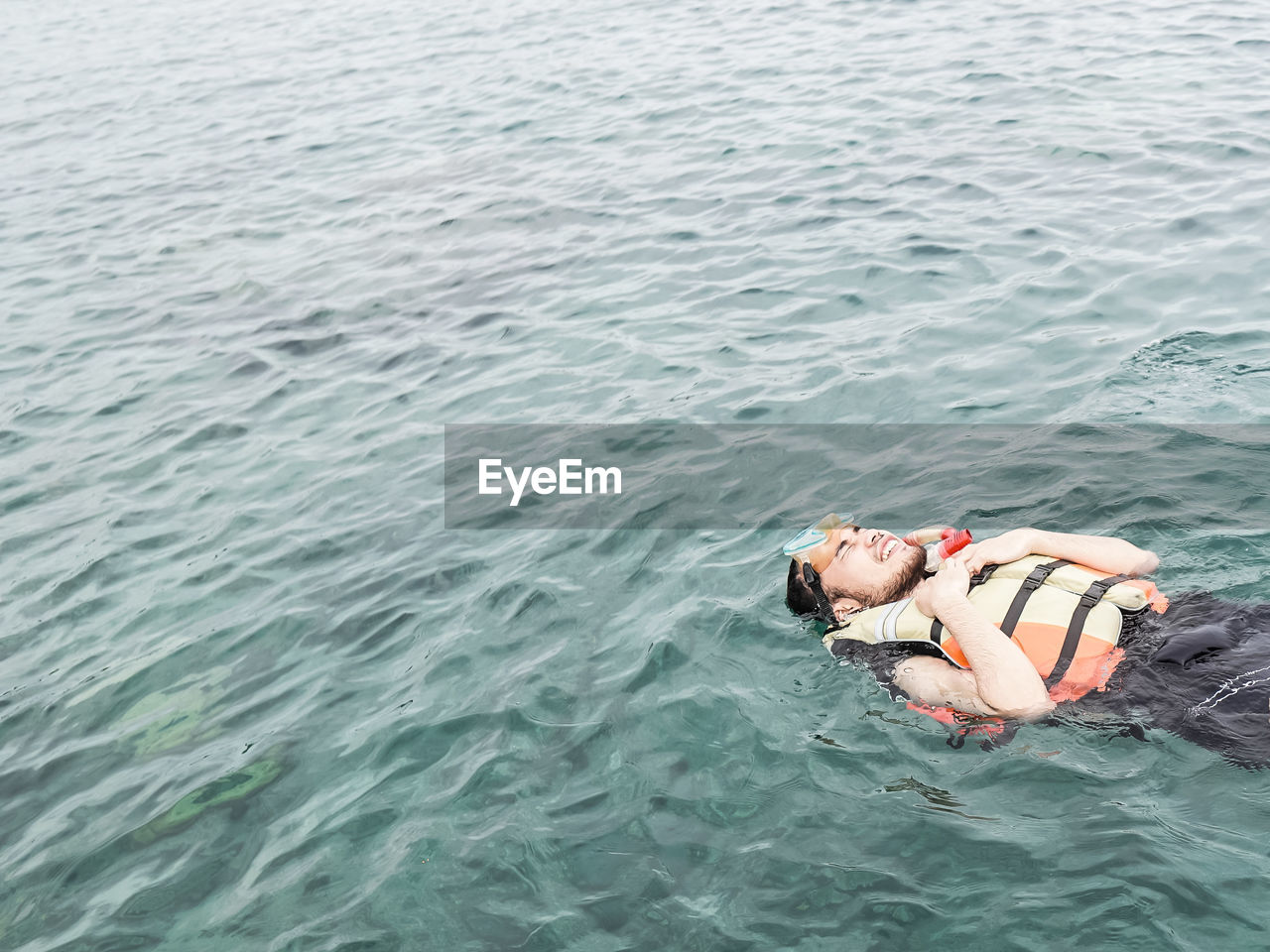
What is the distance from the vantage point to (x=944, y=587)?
566 centimetres

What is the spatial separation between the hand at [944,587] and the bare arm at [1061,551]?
0.43 feet

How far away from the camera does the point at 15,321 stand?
13.5 m

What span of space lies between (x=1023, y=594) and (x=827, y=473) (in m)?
2.80

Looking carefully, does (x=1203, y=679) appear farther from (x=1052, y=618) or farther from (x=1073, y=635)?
(x=1052, y=618)

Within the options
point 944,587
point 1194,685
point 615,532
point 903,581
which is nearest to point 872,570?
point 903,581

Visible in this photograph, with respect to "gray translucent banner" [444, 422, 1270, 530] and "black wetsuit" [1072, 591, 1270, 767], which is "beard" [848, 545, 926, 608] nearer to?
"black wetsuit" [1072, 591, 1270, 767]

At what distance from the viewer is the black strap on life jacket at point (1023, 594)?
561 cm

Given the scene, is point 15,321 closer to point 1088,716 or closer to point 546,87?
point 546,87

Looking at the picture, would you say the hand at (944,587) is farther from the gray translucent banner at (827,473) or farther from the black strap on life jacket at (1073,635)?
the gray translucent banner at (827,473)

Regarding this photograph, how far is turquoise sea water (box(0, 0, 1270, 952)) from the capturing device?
5230 mm

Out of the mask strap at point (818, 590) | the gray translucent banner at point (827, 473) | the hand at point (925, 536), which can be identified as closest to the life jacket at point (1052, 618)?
the mask strap at point (818, 590)

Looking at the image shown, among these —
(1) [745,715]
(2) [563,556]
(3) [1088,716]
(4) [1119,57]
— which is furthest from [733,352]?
(4) [1119,57]

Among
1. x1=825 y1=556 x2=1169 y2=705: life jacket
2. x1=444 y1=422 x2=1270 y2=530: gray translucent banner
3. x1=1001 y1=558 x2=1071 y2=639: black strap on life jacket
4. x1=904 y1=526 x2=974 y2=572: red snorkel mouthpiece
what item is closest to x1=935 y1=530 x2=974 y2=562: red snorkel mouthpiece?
x1=904 y1=526 x2=974 y2=572: red snorkel mouthpiece

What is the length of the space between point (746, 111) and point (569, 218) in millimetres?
4461
